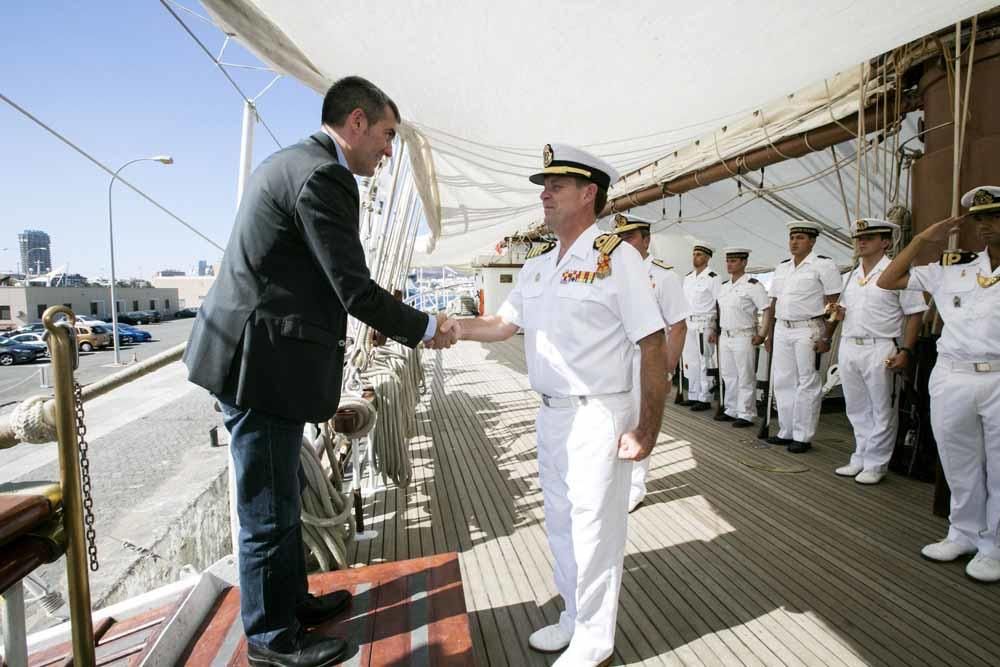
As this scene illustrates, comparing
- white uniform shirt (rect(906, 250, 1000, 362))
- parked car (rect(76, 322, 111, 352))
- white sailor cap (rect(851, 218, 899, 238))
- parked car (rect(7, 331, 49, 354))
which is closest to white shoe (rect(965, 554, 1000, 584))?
white uniform shirt (rect(906, 250, 1000, 362))

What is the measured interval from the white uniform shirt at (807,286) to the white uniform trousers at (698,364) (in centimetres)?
147

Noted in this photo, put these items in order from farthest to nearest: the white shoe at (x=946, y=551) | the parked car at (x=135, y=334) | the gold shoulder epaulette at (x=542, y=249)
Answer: the parked car at (x=135, y=334)
the white shoe at (x=946, y=551)
the gold shoulder epaulette at (x=542, y=249)

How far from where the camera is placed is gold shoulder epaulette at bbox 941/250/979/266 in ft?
8.36

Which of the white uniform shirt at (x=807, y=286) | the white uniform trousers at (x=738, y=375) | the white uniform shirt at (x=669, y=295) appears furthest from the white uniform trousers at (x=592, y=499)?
the white uniform trousers at (x=738, y=375)

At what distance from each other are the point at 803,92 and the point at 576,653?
4797 millimetres

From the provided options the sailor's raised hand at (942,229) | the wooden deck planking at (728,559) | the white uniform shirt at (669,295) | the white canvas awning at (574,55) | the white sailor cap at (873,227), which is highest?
the white canvas awning at (574,55)

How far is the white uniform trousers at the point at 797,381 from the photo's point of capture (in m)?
4.18

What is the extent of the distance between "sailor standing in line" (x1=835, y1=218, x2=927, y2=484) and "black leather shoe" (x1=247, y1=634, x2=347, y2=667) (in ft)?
11.0

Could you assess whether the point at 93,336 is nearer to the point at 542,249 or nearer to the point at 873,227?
the point at 542,249

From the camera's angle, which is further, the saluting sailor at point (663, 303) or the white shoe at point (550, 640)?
the saluting sailor at point (663, 303)

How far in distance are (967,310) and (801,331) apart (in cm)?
180

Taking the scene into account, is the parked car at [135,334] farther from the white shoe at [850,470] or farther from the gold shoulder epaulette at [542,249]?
the white shoe at [850,470]

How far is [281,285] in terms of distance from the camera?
4.67ft

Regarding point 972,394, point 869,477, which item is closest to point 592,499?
point 972,394
